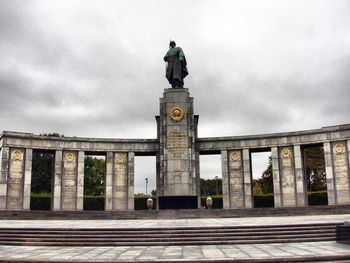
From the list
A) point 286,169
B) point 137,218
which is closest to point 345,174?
A: point 286,169

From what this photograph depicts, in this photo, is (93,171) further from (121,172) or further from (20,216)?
(20,216)

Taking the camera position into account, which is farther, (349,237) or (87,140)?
(87,140)

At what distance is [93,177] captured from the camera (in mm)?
69250

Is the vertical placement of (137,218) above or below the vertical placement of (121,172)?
below

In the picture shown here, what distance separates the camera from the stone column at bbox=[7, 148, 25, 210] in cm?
3032

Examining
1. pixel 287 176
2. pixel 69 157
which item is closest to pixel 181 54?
pixel 69 157

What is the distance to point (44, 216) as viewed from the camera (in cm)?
Answer: 2494

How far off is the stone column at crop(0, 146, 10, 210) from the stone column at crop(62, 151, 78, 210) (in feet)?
14.1

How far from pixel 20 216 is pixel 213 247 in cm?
1617

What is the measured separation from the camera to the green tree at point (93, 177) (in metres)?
66.6

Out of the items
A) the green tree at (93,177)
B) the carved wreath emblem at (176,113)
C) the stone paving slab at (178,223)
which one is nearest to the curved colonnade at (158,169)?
the carved wreath emblem at (176,113)

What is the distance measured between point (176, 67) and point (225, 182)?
1039 cm

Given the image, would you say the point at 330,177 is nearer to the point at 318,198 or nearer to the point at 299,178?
the point at 299,178

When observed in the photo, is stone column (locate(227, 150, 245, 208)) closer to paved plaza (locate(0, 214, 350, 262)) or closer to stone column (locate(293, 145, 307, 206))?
stone column (locate(293, 145, 307, 206))
